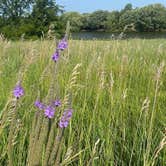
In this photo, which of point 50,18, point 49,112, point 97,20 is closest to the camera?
point 49,112

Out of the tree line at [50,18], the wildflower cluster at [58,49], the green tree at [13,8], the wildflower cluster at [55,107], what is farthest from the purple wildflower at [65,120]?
the green tree at [13,8]

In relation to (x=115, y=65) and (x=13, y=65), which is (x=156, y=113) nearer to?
(x=115, y=65)

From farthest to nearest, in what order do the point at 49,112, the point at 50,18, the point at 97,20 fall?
1. the point at 97,20
2. the point at 50,18
3. the point at 49,112

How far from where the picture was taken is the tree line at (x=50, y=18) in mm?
38750

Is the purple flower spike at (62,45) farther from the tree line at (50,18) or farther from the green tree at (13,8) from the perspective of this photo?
the green tree at (13,8)

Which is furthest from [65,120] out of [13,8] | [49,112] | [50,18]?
[13,8]

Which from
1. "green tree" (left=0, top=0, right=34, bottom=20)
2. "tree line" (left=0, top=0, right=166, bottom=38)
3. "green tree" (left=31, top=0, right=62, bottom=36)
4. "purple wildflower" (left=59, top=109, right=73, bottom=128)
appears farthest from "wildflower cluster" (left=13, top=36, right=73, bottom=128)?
"green tree" (left=0, top=0, right=34, bottom=20)

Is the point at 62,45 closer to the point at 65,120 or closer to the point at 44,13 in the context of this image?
the point at 65,120

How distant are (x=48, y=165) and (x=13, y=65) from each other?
3.57 meters

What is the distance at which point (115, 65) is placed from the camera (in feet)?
12.7

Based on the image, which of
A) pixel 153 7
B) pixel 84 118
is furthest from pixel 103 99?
pixel 153 7

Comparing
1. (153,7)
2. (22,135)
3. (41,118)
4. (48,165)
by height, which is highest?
(153,7)

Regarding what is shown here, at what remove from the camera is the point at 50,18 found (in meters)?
42.8

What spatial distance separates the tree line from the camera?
38750 mm
